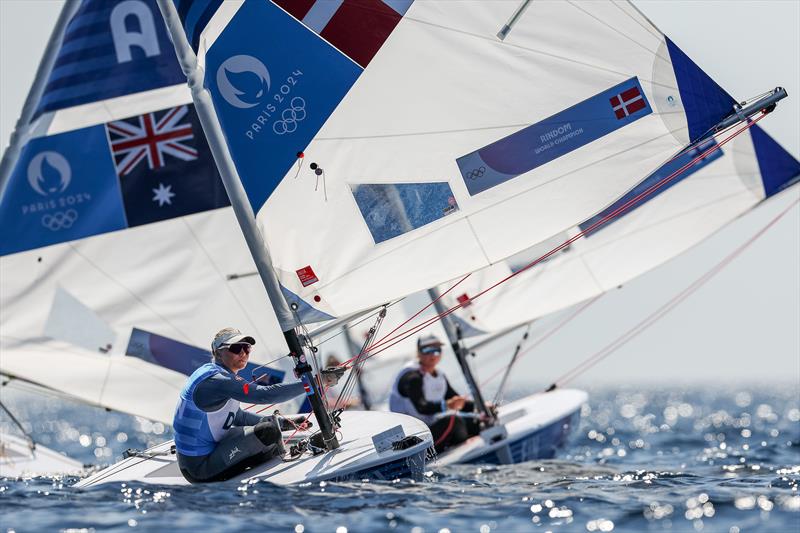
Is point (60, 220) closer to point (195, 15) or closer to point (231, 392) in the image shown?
point (195, 15)

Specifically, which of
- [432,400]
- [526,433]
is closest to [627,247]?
[526,433]

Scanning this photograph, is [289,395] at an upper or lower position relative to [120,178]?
lower

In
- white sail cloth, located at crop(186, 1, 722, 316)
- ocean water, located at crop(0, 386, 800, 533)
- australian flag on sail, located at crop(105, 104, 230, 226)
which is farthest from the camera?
australian flag on sail, located at crop(105, 104, 230, 226)

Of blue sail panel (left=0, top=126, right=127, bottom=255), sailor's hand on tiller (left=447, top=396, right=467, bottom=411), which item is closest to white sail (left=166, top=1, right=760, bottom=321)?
sailor's hand on tiller (left=447, top=396, right=467, bottom=411)

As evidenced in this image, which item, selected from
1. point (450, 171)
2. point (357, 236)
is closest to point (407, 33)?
point (450, 171)

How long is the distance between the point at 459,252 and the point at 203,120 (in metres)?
1.96

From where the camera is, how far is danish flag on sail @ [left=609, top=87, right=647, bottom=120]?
21.7 ft

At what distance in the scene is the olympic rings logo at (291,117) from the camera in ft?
22.2

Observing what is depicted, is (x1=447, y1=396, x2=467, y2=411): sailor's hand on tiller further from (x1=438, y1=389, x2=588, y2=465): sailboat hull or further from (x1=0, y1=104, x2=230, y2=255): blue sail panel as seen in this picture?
(x1=0, y1=104, x2=230, y2=255): blue sail panel

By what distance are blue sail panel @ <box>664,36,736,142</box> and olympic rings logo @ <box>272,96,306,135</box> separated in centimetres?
242

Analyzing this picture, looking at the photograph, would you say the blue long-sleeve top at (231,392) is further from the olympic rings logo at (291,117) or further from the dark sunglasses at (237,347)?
the olympic rings logo at (291,117)

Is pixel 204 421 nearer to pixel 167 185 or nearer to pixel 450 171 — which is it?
pixel 450 171

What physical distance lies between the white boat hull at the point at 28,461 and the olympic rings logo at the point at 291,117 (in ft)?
16.0

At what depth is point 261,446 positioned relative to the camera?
664 centimetres
